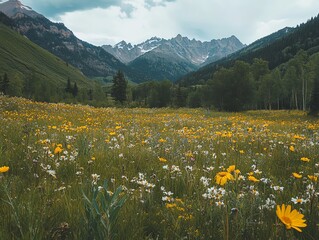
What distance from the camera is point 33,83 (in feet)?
353

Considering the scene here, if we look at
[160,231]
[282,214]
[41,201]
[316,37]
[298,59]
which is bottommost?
[160,231]

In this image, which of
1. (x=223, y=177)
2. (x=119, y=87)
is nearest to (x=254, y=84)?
(x=119, y=87)

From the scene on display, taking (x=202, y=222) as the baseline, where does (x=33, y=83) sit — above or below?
above

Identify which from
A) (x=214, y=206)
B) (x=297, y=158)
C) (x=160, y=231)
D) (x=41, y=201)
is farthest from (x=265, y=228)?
(x=297, y=158)

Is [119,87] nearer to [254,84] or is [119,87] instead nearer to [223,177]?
[254,84]

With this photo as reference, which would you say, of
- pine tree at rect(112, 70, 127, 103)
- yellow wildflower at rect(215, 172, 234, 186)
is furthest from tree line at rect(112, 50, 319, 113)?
yellow wildflower at rect(215, 172, 234, 186)

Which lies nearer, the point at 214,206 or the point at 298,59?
the point at 214,206

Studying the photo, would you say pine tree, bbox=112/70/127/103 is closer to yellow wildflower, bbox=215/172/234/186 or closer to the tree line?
the tree line

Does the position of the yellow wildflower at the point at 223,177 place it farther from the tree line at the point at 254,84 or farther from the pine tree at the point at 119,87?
the pine tree at the point at 119,87

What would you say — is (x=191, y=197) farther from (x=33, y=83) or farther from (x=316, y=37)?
(x=316, y=37)

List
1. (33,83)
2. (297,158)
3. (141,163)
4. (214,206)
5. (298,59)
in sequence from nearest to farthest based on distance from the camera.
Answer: (214,206) → (141,163) → (297,158) → (298,59) → (33,83)

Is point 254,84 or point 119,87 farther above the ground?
point 119,87

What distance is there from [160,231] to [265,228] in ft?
2.73

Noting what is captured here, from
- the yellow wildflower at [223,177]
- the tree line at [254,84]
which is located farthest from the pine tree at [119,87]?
the yellow wildflower at [223,177]
